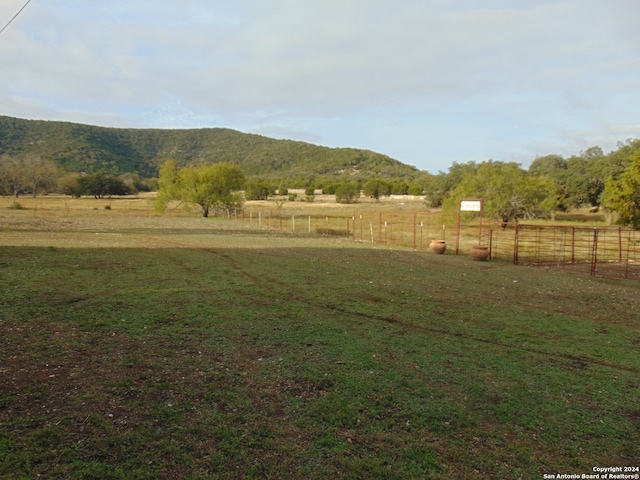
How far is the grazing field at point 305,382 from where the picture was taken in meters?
3.41

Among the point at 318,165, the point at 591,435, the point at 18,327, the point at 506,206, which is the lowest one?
the point at 591,435

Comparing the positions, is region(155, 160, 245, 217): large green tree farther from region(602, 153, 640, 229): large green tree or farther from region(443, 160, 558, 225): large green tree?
region(602, 153, 640, 229): large green tree

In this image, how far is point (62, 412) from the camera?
3889mm

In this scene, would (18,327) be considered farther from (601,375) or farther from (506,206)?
(506,206)

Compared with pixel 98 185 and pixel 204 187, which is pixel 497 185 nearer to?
pixel 204 187

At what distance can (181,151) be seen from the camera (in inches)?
5930

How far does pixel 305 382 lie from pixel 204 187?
44285 mm

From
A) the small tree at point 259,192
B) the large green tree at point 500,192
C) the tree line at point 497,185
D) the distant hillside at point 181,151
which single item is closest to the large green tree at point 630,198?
the tree line at point 497,185

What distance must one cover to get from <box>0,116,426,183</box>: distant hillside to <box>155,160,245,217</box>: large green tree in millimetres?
70150

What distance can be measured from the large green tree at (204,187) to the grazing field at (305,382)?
38.0 m

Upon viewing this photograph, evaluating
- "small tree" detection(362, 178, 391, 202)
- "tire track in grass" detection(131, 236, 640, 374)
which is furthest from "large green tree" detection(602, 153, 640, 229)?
"small tree" detection(362, 178, 391, 202)

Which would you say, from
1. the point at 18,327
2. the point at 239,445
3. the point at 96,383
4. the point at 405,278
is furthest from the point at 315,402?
the point at 405,278

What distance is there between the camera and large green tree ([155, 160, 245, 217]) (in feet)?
154

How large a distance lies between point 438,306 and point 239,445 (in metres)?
6.44
